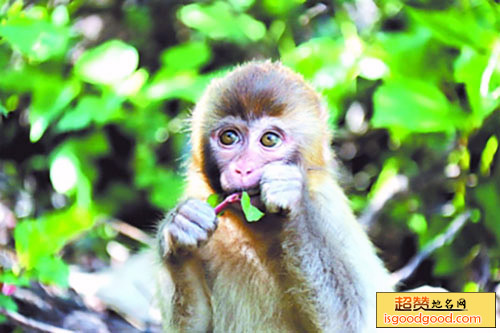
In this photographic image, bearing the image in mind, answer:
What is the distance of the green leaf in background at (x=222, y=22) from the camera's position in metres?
5.50

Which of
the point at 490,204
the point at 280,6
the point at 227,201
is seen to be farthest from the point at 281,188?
the point at 280,6

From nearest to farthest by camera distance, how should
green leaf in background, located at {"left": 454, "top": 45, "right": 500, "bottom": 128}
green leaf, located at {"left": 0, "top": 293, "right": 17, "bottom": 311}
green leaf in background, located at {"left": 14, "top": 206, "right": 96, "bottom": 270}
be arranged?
green leaf, located at {"left": 0, "top": 293, "right": 17, "bottom": 311} → green leaf in background, located at {"left": 14, "top": 206, "right": 96, "bottom": 270} → green leaf in background, located at {"left": 454, "top": 45, "right": 500, "bottom": 128}

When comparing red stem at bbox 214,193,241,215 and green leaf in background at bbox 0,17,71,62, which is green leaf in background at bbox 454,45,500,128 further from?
green leaf in background at bbox 0,17,71,62

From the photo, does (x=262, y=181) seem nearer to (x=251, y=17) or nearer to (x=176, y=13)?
(x=251, y=17)

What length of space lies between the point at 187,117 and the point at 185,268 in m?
2.06

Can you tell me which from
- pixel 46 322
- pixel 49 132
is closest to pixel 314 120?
pixel 46 322

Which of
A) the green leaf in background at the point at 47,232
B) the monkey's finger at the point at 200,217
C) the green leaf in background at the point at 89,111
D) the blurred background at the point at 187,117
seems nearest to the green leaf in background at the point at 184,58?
the blurred background at the point at 187,117

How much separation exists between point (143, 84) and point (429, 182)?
91.0 inches

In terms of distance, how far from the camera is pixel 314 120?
3891mm

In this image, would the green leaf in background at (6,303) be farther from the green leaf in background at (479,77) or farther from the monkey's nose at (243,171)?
the green leaf in background at (479,77)

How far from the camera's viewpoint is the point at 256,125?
12.0 ft

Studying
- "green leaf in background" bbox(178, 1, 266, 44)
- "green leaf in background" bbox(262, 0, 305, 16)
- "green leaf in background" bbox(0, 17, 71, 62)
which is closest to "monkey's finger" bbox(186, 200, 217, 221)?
"green leaf in background" bbox(0, 17, 71, 62)

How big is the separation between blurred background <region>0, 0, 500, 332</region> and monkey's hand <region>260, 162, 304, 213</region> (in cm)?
117

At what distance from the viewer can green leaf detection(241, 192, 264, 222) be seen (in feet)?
10.7
